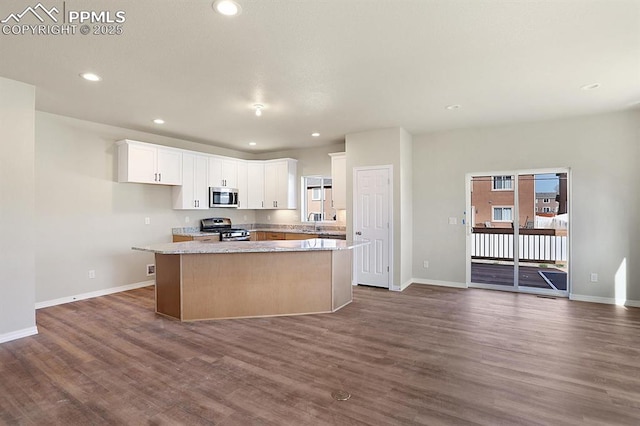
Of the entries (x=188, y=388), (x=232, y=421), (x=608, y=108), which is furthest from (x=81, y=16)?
(x=608, y=108)

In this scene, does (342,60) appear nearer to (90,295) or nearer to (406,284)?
(406,284)

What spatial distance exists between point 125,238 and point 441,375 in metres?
5.21

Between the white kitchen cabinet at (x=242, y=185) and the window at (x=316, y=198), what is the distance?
4.16 feet

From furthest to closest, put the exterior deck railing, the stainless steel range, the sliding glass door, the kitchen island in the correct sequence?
1. the stainless steel range
2. the exterior deck railing
3. the sliding glass door
4. the kitchen island

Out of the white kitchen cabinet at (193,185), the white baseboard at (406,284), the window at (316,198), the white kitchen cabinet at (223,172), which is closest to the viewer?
the white baseboard at (406,284)

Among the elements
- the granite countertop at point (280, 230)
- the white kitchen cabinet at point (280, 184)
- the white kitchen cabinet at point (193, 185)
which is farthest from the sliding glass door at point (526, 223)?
the white kitchen cabinet at point (193, 185)

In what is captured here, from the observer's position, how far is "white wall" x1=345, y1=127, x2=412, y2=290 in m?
5.40

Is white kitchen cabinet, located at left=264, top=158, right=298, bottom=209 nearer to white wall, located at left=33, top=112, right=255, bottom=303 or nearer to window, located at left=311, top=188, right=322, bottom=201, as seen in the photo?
window, located at left=311, top=188, right=322, bottom=201

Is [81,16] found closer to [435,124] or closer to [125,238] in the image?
[125,238]

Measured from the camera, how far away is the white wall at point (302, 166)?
7.00 m

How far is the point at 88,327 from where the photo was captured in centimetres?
373

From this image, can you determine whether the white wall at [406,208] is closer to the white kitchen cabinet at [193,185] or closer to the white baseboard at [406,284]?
the white baseboard at [406,284]

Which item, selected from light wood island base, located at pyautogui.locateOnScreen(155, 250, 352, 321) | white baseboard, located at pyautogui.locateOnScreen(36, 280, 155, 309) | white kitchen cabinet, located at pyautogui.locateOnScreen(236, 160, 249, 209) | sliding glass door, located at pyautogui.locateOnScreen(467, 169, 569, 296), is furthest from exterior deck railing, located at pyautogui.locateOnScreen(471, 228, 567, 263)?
white baseboard, located at pyautogui.locateOnScreen(36, 280, 155, 309)

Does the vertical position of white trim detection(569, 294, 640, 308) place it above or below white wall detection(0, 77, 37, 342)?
below
